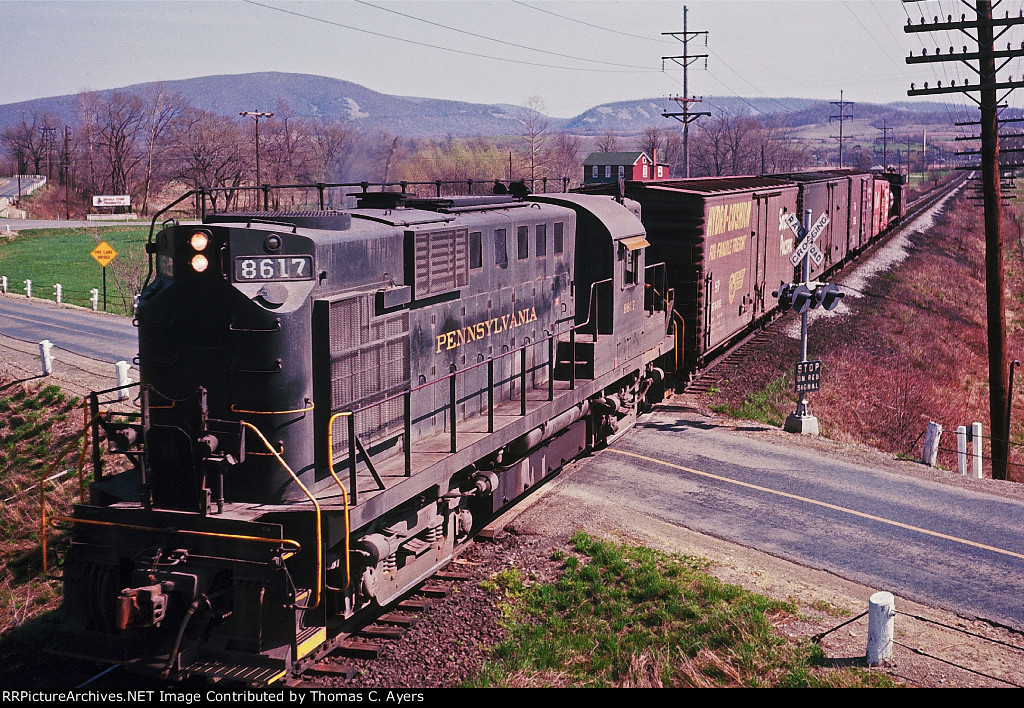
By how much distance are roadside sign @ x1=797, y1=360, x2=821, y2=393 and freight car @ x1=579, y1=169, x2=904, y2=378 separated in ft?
7.50

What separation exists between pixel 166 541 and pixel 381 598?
6.60 feet

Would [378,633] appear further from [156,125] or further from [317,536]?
[156,125]

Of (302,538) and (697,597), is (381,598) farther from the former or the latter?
(697,597)

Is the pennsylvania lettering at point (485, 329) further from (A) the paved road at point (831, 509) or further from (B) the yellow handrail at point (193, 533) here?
(B) the yellow handrail at point (193, 533)

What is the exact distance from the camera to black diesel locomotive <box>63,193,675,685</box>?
7520 mm

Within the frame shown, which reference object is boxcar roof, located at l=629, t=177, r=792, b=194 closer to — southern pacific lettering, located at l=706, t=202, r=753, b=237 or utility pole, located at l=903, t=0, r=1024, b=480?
southern pacific lettering, located at l=706, t=202, r=753, b=237

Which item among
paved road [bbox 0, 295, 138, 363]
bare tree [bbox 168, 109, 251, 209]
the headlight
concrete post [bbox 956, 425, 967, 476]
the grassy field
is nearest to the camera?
the headlight

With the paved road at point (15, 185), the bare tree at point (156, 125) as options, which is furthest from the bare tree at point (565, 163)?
the paved road at point (15, 185)

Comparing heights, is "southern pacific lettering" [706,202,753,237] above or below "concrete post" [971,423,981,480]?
above

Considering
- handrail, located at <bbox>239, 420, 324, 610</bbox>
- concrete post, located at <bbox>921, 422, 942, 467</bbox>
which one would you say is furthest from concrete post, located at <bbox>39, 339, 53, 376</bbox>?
concrete post, located at <bbox>921, 422, 942, 467</bbox>

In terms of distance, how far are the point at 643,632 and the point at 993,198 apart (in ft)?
47.7

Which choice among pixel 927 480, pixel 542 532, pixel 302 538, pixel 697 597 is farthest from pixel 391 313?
pixel 927 480

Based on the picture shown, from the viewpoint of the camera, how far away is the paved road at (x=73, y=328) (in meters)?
23.3

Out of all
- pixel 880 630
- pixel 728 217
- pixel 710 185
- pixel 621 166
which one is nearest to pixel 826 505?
pixel 880 630
